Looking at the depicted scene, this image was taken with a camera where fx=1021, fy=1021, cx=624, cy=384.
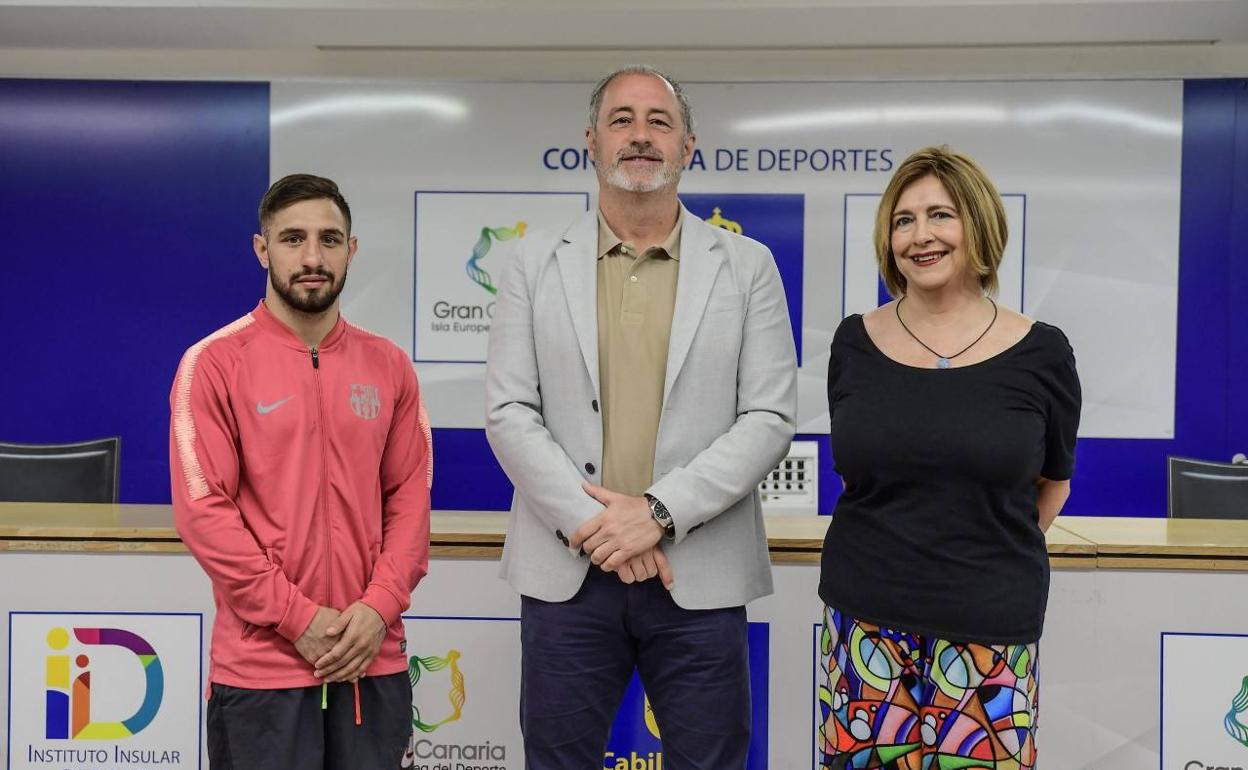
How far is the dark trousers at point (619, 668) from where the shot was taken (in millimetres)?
1812

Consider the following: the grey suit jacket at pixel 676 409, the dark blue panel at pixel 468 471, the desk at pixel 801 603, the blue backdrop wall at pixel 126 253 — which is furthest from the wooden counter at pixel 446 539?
the blue backdrop wall at pixel 126 253

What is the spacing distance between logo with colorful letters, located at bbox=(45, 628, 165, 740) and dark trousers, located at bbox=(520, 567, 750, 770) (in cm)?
105

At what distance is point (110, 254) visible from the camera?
187 inches

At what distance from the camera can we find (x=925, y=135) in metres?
4.46

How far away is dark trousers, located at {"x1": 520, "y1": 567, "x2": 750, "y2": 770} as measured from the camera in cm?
181

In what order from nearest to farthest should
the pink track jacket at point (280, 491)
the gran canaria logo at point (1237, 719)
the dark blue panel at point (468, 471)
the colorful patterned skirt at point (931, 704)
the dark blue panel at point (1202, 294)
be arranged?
the colorful patterned skirt at point (931, 704), the pink track jacket at point (280, 491), the gran canaria logo at point (1237, 719), the dark blue panel at point (1202, 294), the dark blue panel at point (468, 471)

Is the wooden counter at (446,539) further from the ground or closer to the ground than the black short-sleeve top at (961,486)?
closer to the ground

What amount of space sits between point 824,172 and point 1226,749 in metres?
2.88

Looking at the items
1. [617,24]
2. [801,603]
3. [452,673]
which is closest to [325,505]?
[452,673]

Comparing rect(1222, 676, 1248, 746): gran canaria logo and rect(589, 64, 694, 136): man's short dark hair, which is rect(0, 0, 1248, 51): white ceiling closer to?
rect(589, 64, 694, 136): man's short dark hair

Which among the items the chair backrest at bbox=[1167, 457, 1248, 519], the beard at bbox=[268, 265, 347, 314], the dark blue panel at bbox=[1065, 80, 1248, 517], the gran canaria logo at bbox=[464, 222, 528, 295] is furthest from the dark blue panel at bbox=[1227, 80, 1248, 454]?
the beard at bbox=[268, 265, 347, 314]

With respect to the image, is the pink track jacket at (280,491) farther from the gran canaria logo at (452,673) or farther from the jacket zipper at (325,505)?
the gran canaria logo at (452,673)

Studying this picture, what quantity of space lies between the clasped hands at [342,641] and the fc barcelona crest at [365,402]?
336mm

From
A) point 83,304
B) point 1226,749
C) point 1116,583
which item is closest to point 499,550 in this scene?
point 1116,583
